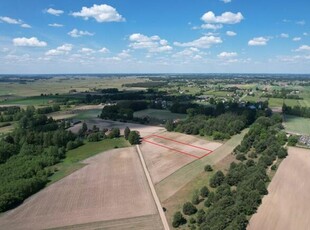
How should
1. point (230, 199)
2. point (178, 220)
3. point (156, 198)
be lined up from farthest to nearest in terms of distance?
1. point (156, 198)
2. point (230, 199)
3. point (178, 220)

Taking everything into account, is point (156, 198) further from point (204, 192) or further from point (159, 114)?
point (159, 114)

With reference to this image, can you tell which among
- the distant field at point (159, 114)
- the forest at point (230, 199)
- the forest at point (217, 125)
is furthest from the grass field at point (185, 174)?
the distant field at point (159, 114)

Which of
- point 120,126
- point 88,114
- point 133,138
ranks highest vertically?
point 133,138

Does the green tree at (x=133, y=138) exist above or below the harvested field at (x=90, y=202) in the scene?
above

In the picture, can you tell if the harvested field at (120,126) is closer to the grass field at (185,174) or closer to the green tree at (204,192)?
the grass field at (185,174)

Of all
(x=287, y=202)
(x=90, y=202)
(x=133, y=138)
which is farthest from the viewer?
(x=133, y=138)

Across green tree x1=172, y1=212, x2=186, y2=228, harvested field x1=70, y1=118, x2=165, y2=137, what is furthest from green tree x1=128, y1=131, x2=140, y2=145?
green tree x1=172, y1=212, x2=186, y2=228

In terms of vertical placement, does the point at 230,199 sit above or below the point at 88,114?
above

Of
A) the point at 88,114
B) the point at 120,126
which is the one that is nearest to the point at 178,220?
the point at 120,126
